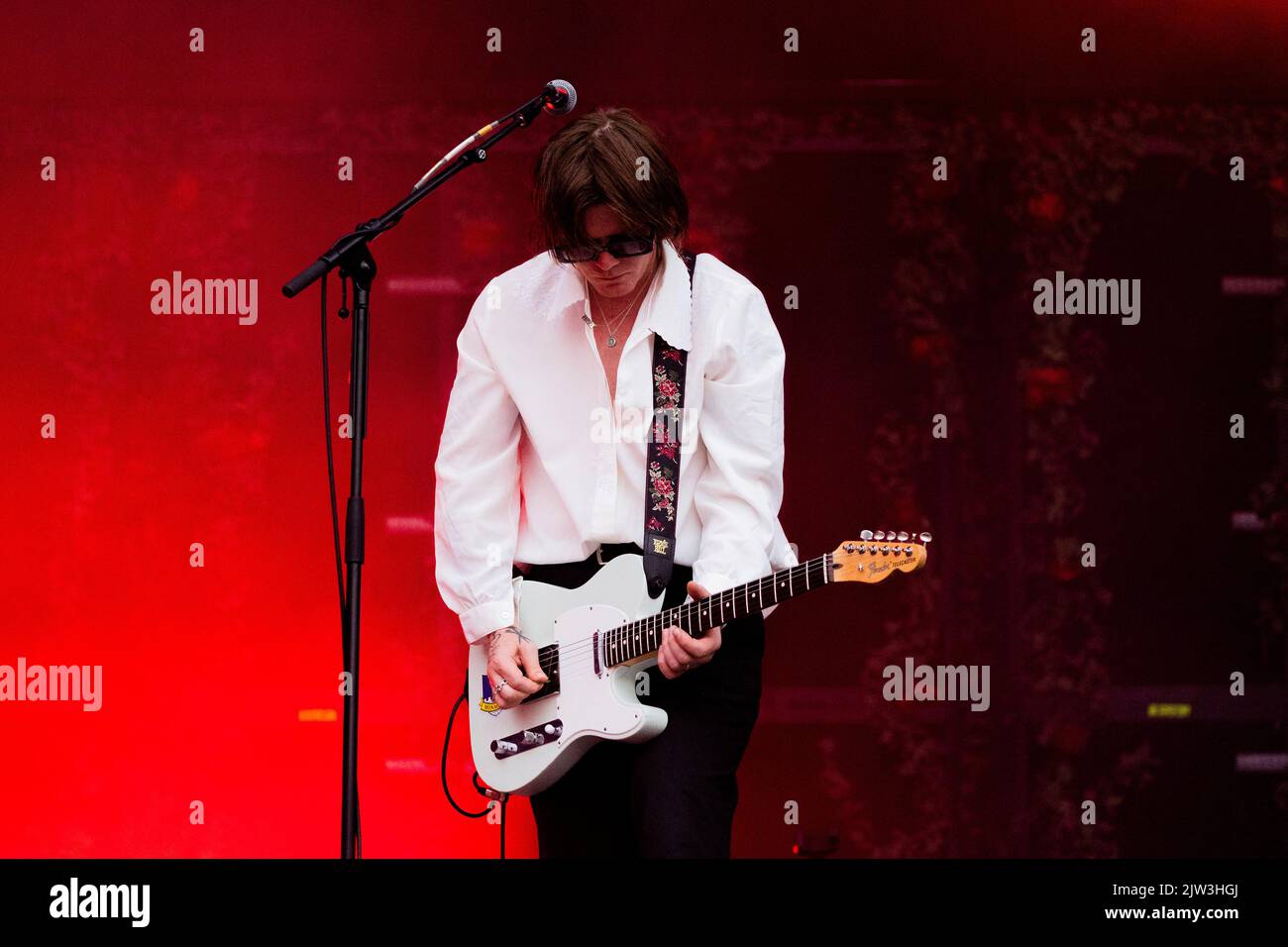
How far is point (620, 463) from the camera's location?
2498mm

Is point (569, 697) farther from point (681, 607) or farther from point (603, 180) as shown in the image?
point (603, 180)

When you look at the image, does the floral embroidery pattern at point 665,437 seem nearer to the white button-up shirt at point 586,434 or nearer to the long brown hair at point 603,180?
the white button-up shirt at point 586,434

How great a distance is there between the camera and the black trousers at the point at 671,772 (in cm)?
230

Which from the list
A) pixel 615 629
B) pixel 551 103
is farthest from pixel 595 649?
pixel 551 103

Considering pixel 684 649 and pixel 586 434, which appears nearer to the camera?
pixel 684 649

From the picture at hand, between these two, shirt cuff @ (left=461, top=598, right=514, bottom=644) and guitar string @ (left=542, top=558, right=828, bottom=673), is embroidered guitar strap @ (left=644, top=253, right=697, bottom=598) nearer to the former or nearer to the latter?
guitar string @ (left=542, top=558, right=828, bottom=673)

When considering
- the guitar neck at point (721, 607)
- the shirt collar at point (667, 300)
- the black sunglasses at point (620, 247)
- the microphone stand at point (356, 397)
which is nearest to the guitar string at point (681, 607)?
the guitar neck at point (721, 607)

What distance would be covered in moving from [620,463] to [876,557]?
20.1 inches

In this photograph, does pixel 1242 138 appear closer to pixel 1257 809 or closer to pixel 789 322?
pixel 789 322

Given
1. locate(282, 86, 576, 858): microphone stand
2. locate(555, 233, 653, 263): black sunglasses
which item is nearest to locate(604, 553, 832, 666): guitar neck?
locate(282, 86, 576, 858): microphone stand

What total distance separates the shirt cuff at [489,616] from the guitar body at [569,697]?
0.13ft

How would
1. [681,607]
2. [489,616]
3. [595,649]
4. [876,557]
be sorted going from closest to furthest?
[876,557] → [681,607] → [595,649] → [489,616]
